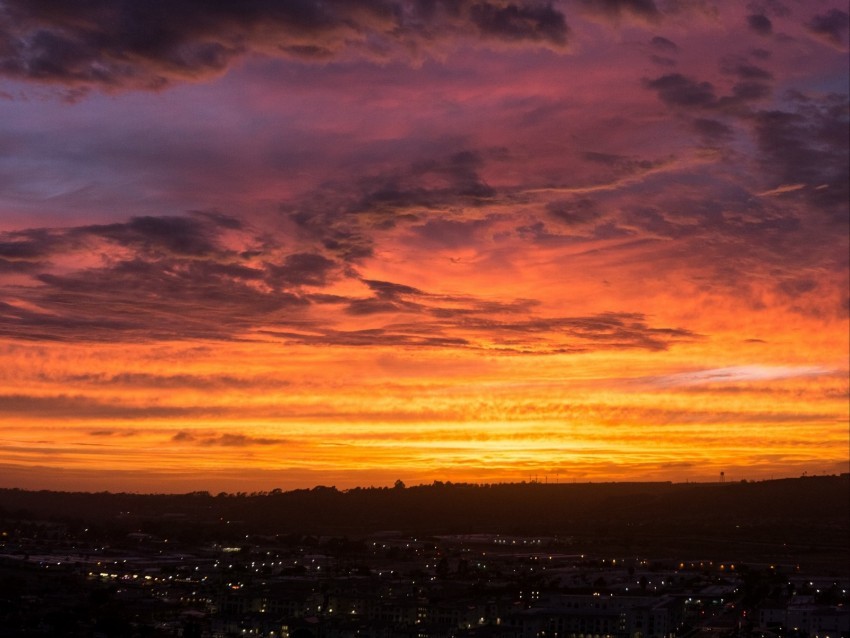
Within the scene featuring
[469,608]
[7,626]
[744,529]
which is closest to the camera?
[7,626]

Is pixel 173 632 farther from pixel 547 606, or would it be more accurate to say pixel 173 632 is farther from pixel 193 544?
pixel 193 544

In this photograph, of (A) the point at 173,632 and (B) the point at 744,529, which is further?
(B) the point at 744,529

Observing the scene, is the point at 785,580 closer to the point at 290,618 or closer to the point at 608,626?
the point at 608,626

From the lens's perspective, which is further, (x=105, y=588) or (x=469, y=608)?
(x=105, y=588)

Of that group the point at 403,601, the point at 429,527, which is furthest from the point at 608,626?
the point at 429,527

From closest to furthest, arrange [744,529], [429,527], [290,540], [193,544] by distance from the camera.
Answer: [193,544]
[290,540]
[744,529]
[429,527]

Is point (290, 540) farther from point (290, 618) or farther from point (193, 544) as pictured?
point (290, 618)

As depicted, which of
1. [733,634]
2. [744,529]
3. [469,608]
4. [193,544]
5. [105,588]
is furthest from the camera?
[744,529]

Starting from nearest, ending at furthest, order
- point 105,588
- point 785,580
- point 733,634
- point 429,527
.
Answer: point 733,634, point 105,588, point 785,580, point 429,527

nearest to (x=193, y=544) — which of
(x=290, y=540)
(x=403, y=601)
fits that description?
(x=290, y=540)
